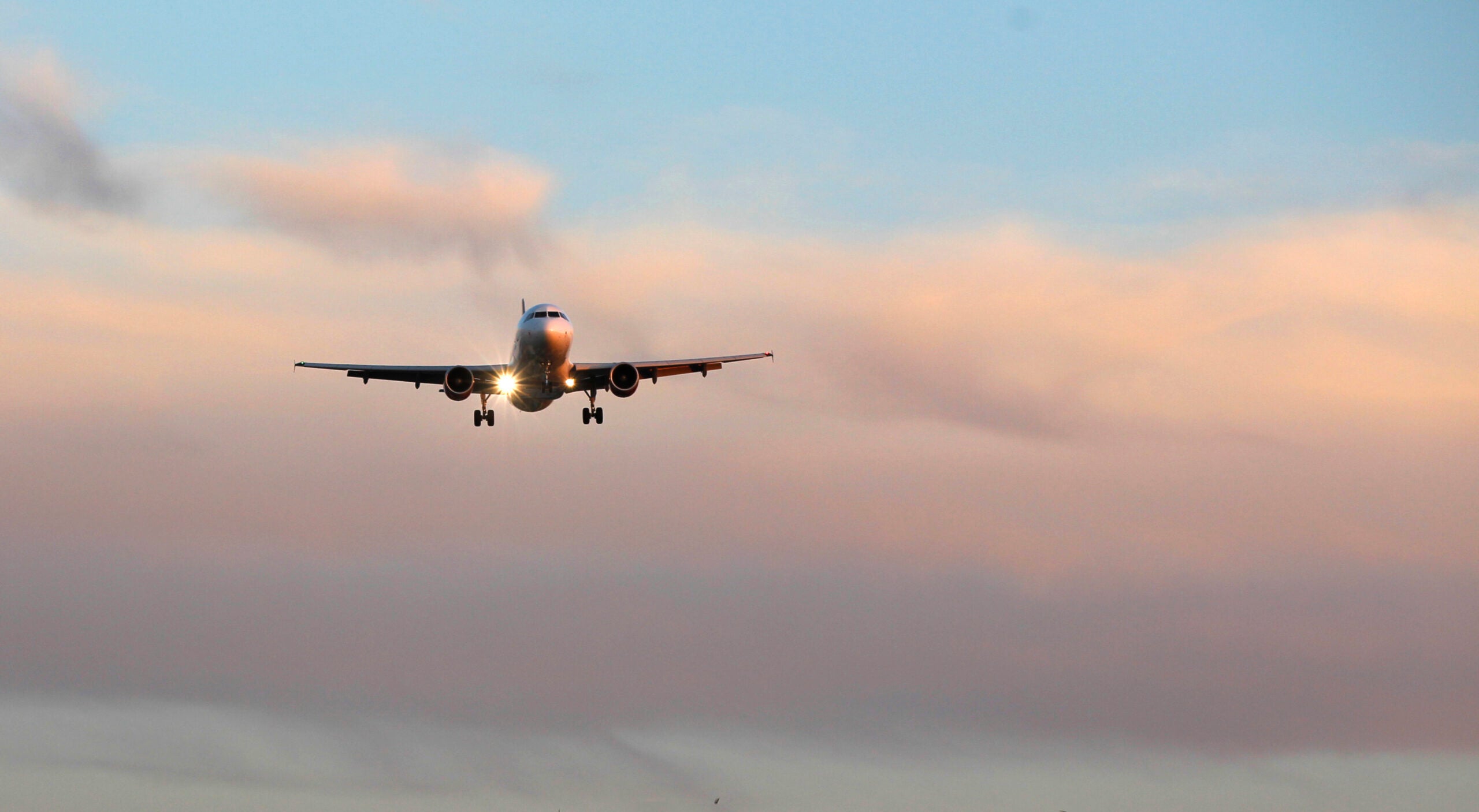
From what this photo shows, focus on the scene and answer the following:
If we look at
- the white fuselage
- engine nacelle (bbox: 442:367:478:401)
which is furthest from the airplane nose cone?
engine nacelle (bbox: 442:367:478:401)

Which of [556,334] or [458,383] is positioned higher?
[556,334]

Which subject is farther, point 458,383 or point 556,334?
point 458,383

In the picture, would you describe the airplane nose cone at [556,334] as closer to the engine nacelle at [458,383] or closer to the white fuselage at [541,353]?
the white fuselage at [541,353]

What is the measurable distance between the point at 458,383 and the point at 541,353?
5535 millimetres

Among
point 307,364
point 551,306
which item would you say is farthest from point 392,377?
point 551,306

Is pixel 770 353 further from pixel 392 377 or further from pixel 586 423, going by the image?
pixel 392 377

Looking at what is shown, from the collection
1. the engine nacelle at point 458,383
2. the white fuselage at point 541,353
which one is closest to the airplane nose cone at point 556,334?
the white fuselage at point 541,353

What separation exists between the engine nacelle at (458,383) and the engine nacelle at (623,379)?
21.8 feet

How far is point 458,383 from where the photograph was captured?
3558 inches

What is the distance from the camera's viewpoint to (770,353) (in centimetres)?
9844

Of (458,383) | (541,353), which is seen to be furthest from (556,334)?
(458,383)

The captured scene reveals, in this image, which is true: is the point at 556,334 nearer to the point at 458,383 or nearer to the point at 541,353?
the point at 541,353

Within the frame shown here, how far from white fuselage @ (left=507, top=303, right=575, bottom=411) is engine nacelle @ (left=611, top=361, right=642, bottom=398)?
233 centimetres

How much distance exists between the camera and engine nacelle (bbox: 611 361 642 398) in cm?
9144
